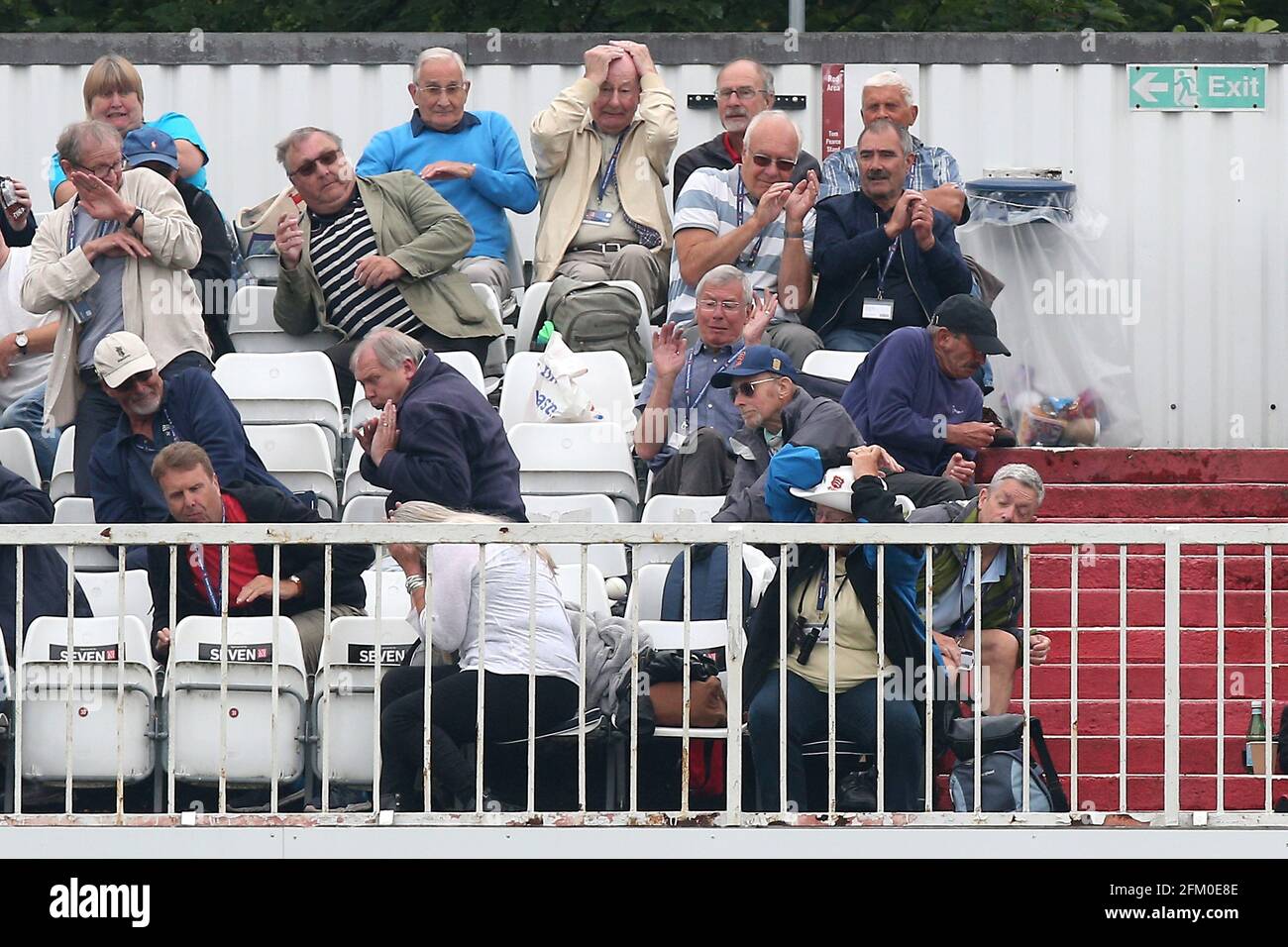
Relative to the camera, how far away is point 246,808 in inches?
280

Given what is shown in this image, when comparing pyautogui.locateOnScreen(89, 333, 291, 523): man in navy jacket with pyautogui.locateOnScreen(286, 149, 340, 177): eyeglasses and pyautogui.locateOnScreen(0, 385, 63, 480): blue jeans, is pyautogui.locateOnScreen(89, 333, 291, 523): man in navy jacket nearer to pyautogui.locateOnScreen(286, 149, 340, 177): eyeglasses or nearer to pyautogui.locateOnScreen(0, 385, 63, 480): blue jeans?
pyautogui.locateOnScreen(0, 385, 63, 480): blue jeans

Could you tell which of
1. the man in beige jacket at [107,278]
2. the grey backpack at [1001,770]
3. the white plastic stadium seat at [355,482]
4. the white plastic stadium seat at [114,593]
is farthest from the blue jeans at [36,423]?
the grey backpack at [1001,770]

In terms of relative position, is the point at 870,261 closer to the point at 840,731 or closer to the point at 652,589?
the point at 652,589

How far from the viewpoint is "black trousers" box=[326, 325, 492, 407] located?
9.52 meters

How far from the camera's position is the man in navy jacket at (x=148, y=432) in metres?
8.09

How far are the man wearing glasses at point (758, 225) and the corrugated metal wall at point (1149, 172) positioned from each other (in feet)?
6.43

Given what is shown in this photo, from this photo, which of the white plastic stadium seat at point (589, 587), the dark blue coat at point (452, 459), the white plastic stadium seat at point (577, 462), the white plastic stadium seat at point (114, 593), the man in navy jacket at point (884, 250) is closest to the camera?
the white plastic stadium seat at point (589, 587)

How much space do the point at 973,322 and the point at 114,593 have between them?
3.20 metres

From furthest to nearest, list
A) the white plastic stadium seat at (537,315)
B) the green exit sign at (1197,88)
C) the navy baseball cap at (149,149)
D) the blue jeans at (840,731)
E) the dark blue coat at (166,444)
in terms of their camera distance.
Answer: the green exit sign at (1197,88), the white plastic stadium seat at (537,315), the navy baseball cap at (149,149), the dark blue coat at (166,444), the blue jeans at (840,731)

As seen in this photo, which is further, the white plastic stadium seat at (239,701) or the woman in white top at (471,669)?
the white plastic stadium seat at (239,701)

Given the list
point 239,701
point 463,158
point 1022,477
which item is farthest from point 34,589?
point 463,158

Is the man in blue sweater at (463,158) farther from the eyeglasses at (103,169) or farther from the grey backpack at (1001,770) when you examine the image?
the grey backpack at (1001,770)

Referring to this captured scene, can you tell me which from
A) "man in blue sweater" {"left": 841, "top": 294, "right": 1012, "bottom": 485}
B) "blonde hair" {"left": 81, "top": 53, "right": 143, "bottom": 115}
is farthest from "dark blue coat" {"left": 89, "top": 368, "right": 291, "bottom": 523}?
"man in blue sweater" {"left": 841, "top": 294, "right": 1012, "bottom": 485}
